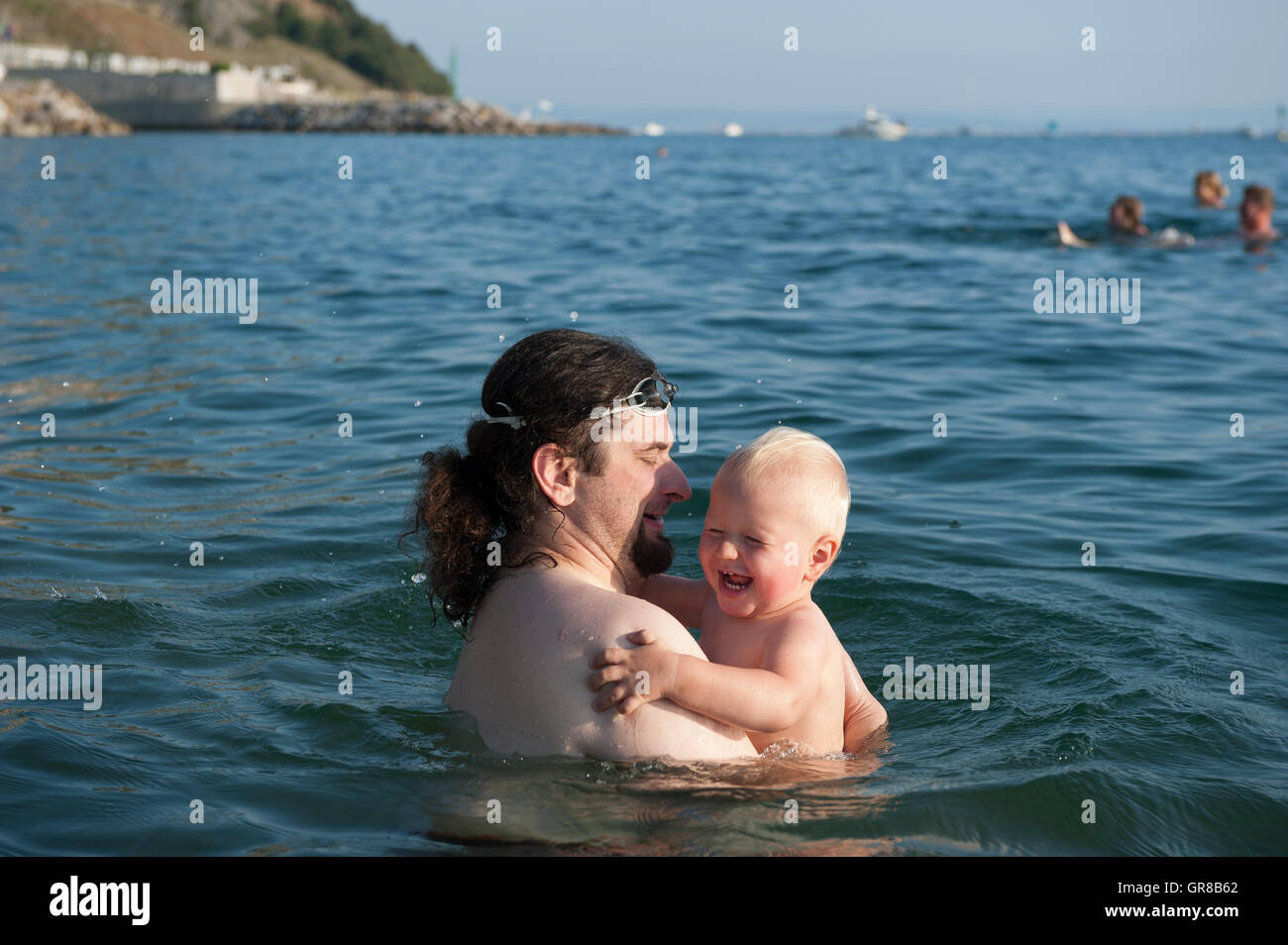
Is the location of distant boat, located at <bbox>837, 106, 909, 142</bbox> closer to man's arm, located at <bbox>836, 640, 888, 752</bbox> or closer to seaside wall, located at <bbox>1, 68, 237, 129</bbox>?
seaside wall, located at <bbox>1, 68, 237, 129</bbox>

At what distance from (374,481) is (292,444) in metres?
1.05

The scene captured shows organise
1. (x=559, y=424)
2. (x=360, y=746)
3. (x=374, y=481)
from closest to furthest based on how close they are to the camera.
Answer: (x=559, y=424), (x=360, y=746), (x=374, y=481)

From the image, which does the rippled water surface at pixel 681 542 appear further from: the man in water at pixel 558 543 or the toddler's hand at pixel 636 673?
the toddler's hand at pixel 636 673

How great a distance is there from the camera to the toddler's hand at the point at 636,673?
319 centimetres

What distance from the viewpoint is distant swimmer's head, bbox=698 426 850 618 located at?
351 centimetres

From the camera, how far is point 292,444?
27.1ft

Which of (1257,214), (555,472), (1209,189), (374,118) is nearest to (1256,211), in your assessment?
(1257,214)

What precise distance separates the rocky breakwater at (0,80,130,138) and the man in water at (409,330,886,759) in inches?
2910

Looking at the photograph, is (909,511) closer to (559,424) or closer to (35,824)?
(559,424)

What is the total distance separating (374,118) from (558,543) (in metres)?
95.0

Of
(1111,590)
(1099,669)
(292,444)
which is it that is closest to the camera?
(1099,669)

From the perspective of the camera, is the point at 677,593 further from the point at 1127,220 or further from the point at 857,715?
the point at 1127,220
